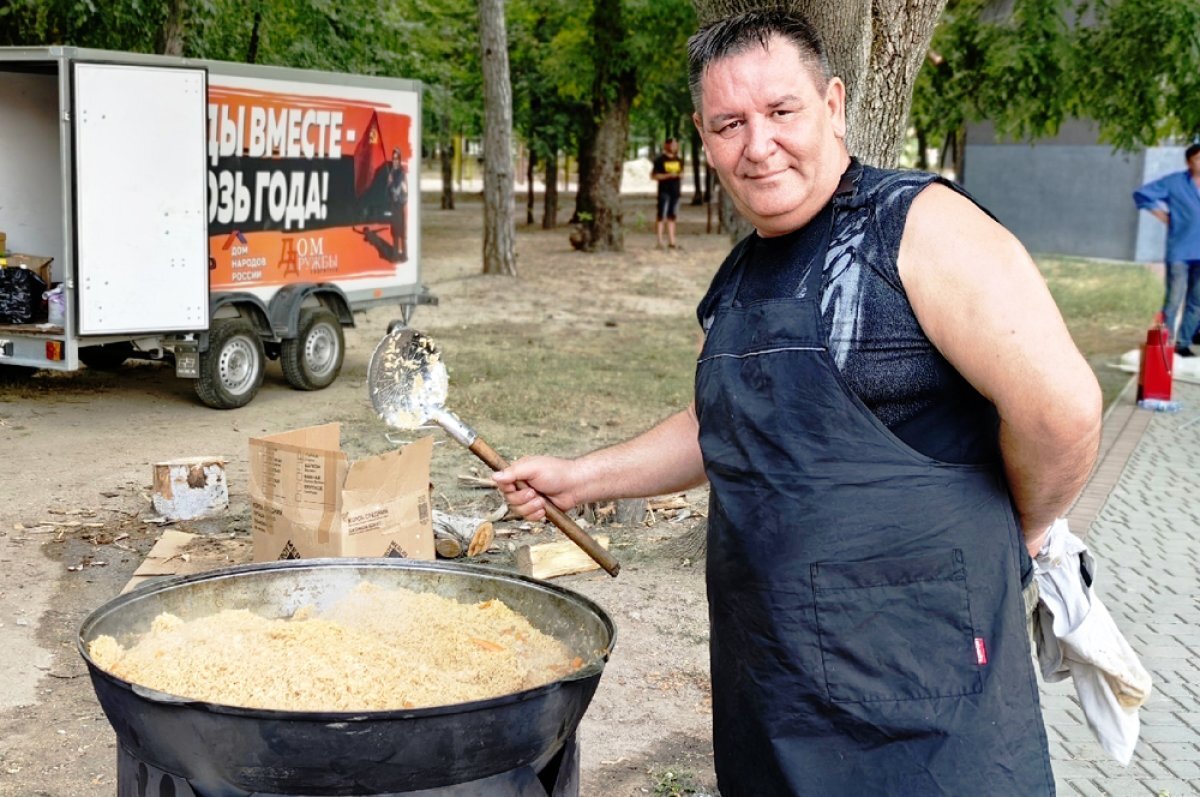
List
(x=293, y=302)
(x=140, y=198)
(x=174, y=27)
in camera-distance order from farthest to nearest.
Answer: (x=174, y=27)
(x=293, y=302)
(x=140, y=198)

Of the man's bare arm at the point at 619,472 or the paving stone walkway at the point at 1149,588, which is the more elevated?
the man's bare arm at the point at 619,472

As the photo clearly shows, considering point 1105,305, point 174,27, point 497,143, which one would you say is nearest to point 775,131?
point 174,27

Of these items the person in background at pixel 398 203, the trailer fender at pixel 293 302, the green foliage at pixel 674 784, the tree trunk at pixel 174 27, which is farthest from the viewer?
the tree trunk at pixel 174 27

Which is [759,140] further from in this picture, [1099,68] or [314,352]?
[1099,68]

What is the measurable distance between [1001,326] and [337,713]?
121cm

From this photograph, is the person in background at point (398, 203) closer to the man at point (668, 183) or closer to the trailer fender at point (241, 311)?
the trailer fender at point (241, 311)

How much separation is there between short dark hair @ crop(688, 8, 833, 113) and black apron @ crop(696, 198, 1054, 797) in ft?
1.15

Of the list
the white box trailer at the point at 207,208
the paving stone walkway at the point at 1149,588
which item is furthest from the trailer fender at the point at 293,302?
the paving stone walkway at the point at 1149,588

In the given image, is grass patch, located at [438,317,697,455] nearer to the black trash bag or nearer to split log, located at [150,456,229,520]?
split log, located at [150,456,229,520]

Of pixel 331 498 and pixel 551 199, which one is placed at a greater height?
pixel 551 199

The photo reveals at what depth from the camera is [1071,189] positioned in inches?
1068

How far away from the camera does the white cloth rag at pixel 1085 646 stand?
9.23 feet

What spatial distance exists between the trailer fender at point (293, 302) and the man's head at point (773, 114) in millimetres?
8863

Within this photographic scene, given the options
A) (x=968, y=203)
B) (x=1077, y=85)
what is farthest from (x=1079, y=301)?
(x=968, y=203)
